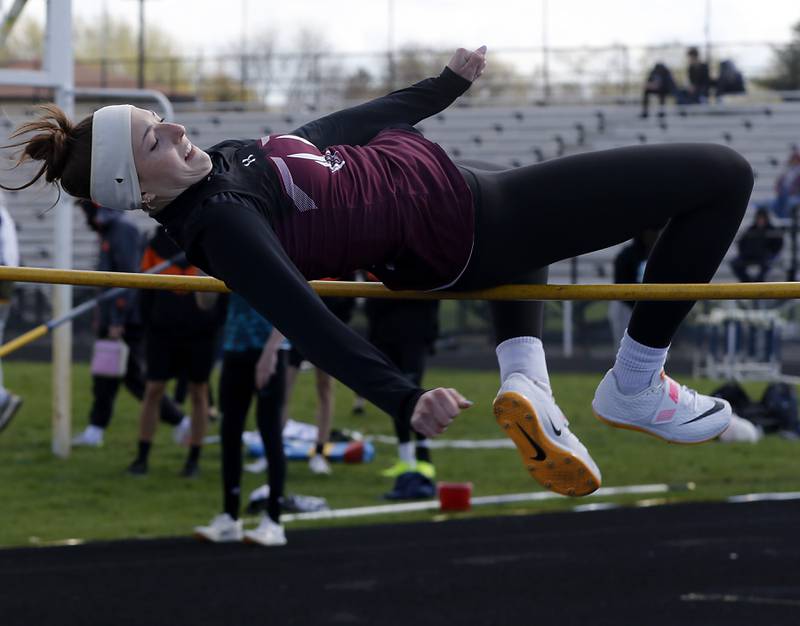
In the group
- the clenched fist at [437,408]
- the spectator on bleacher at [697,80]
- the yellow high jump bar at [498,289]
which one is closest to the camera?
the clenched fist at [437,408]

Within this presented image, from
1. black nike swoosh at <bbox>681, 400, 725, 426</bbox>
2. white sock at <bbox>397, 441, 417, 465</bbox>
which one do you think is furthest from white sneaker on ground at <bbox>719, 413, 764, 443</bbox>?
black nike swoosh at <bbox>681, 400, 725, 426</bbox>

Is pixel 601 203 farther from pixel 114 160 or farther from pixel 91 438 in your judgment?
pixel 91 438

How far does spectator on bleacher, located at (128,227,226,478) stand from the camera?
818cm

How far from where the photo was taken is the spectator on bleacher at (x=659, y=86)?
22.7 m

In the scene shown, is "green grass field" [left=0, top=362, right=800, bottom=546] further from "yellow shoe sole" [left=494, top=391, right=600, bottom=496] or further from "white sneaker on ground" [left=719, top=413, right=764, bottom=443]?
"yellow shoe sole" [left=494, top=391, right=600, bottom=496]

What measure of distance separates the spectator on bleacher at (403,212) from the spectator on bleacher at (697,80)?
1932 cm

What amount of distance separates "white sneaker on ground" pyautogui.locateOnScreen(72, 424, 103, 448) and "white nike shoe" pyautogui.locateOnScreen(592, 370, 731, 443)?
22.0 ft

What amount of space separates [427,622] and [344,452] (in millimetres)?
4079

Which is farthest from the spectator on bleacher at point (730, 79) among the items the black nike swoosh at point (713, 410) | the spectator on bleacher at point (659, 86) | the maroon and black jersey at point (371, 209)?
the maroon and black jersey at point (371, 209)

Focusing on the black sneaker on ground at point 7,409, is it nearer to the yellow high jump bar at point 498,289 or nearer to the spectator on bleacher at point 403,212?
the yellow high jump bar at point 498,289

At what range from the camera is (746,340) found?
44.9 feet

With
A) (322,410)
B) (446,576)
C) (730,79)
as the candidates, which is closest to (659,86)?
(730,79)

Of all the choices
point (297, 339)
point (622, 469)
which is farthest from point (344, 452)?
point (297, 339)

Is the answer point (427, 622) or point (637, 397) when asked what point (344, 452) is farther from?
point (637, 397)
